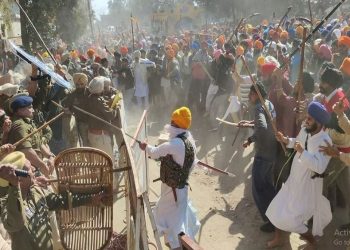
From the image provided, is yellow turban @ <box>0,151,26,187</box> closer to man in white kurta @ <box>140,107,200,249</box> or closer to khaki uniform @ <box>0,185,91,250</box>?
khaki uniform @ <box>0,185,91,250</box>

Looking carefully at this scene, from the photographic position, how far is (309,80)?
651 cm

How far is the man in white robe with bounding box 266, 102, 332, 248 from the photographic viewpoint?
15.1 ft

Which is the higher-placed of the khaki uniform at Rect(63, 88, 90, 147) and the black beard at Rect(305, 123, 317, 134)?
the black beard at Rect(305, 123, 317, 134)

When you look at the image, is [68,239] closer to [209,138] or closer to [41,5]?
[209,138]

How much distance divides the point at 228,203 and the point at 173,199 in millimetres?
2176

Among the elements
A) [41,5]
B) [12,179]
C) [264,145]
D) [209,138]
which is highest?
[41,5]

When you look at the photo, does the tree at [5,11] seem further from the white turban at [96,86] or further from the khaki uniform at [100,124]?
the khaki uniform at [100,124]

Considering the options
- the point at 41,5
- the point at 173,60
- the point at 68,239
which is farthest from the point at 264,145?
the point at 41,5

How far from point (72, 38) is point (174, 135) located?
88.7 ft

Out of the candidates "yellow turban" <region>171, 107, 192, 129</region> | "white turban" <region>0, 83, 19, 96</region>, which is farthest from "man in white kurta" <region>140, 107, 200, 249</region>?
"white turban" <region>0, 83, 19, 96</region>

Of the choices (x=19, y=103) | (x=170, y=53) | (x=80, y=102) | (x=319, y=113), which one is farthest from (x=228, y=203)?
(x=170, y=53)

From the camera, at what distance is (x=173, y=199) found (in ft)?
17.0

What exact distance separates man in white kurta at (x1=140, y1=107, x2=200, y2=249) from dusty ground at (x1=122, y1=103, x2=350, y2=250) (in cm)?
85

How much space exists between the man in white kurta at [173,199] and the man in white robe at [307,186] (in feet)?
3.53
